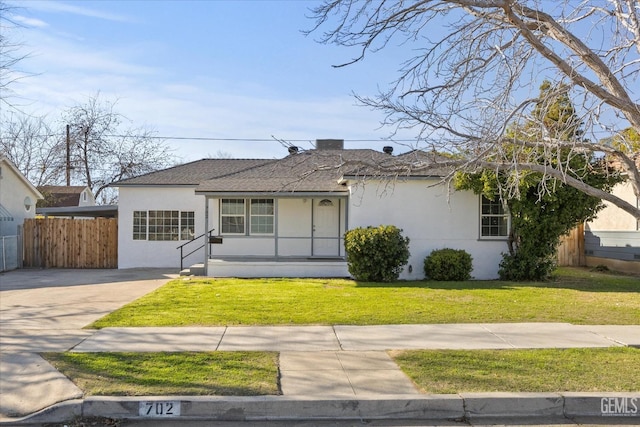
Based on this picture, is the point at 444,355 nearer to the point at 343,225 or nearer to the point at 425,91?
the point at 425,91

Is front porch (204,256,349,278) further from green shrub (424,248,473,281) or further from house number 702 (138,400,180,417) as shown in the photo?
house number 702 (138,400,180,417)

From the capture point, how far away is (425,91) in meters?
8.00

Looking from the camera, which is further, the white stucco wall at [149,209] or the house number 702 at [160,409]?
the white stucco wall at [149,209]

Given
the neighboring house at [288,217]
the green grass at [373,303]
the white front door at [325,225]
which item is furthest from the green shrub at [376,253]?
the white front door at [325,225]

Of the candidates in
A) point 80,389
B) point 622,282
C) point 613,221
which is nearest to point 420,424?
point 80,389

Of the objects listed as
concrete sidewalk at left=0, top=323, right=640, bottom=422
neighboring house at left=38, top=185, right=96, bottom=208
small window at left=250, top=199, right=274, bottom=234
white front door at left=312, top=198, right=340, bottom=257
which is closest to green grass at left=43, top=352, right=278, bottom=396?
concrete sidewalk at left=0, top=323, right=640, bottom=422

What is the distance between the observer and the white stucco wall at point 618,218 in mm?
18922

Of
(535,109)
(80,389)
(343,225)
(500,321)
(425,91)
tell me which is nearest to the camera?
(80,389)

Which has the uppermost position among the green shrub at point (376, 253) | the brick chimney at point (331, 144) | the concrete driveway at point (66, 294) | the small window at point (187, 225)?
the brick chimney at point (331, 144)

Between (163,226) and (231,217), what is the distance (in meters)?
3.21

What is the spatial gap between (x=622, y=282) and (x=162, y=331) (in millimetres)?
14073

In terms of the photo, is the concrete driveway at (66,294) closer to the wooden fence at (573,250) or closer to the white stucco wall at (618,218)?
the wooden fence at (573,250)

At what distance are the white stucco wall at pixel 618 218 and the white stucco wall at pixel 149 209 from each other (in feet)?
51.9

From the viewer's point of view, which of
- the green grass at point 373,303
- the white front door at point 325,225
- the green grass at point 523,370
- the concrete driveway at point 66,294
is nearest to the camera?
the green grass at point 523,370
